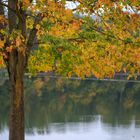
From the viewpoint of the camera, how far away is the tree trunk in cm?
1097

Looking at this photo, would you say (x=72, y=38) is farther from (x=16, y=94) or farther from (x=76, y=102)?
(x=76, y=102)

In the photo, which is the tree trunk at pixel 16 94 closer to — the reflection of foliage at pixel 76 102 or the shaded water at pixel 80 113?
the shaded water at pixel 80 113

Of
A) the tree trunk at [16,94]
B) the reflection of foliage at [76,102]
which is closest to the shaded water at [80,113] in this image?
the reflection of foliage at [76,102]

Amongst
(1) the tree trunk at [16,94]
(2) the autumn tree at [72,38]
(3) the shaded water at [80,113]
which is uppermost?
(2) the autumn tree at [72,38]

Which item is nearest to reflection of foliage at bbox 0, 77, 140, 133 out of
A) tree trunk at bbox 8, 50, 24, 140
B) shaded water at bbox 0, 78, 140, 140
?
shaded water at bbox 0, 78, 140, 140

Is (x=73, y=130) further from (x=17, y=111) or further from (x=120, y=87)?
(x=120, y=87)

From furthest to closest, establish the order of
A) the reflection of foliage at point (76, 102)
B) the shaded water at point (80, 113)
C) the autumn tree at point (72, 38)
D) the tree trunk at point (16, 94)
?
the reflection of foliage at point (76, 102) → the shaded water at point (80, 113) → the tree trunk at point (16, 94) → the autumn tree at point (72, 38)

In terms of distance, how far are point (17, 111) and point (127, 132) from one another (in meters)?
18.4

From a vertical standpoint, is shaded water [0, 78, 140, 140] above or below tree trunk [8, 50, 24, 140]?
below

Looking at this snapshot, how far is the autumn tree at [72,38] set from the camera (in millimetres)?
9188

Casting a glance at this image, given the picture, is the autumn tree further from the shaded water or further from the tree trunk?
the shaded water

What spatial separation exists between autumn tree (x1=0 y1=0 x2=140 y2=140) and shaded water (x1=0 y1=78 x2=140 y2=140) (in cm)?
1491

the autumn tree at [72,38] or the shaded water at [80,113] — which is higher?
the autumn tree at [72,38]

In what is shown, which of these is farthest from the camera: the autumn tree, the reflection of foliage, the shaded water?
the reflection of foliage
